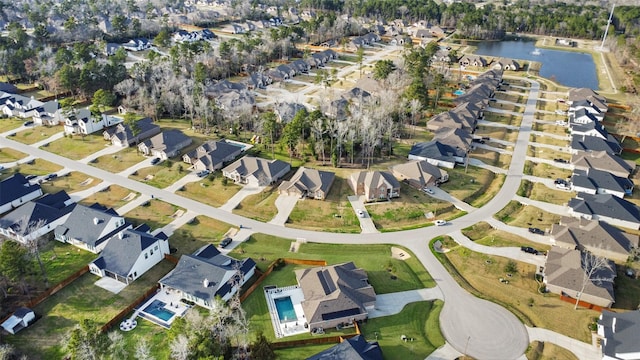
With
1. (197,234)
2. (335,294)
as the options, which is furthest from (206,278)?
(335,294)

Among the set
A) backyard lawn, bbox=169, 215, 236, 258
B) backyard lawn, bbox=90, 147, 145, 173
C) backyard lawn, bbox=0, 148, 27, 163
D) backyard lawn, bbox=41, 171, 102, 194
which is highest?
backyard lawn, bbox=0, 148, 27, 163

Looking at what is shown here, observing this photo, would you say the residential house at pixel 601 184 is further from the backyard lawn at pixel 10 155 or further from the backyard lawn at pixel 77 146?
the backyard lawn at pixel 10 155

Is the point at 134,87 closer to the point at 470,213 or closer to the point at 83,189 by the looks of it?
the point at 83,189

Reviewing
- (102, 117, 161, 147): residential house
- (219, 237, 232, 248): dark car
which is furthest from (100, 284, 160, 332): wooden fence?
(102, 117, 161, 147): residential house

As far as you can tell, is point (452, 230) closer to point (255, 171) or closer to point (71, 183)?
point (255, 171)

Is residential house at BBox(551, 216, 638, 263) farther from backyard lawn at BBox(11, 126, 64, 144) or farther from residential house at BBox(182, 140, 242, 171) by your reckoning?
backyard lawn at BBox(11, 126, 64, 144)

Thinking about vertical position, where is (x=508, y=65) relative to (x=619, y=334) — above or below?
above
